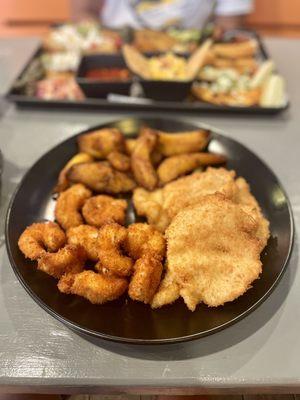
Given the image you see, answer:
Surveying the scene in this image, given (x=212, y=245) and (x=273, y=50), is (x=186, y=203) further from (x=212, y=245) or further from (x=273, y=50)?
(x=273, y=50)

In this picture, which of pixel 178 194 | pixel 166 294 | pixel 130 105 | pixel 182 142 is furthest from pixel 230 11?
pixel 166 294

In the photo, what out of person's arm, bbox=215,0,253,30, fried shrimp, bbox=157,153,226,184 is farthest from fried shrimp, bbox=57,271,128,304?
person's arm, bbox=215,0,253,30

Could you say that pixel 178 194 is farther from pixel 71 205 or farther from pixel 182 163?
pixel 71 205

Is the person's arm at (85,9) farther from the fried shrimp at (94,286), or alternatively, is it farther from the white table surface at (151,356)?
the fried shrimp at (94,286)

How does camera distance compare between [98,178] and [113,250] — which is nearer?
[113,250]

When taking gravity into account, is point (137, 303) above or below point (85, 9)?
below

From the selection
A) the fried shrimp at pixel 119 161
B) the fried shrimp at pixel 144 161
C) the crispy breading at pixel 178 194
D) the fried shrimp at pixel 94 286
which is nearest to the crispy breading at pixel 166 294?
the fried shrimp at pixel 94 286

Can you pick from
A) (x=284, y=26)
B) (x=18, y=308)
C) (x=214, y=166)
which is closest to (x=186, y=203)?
(x=214, y=166)

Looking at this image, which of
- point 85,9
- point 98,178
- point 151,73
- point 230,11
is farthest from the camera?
point 85,9
